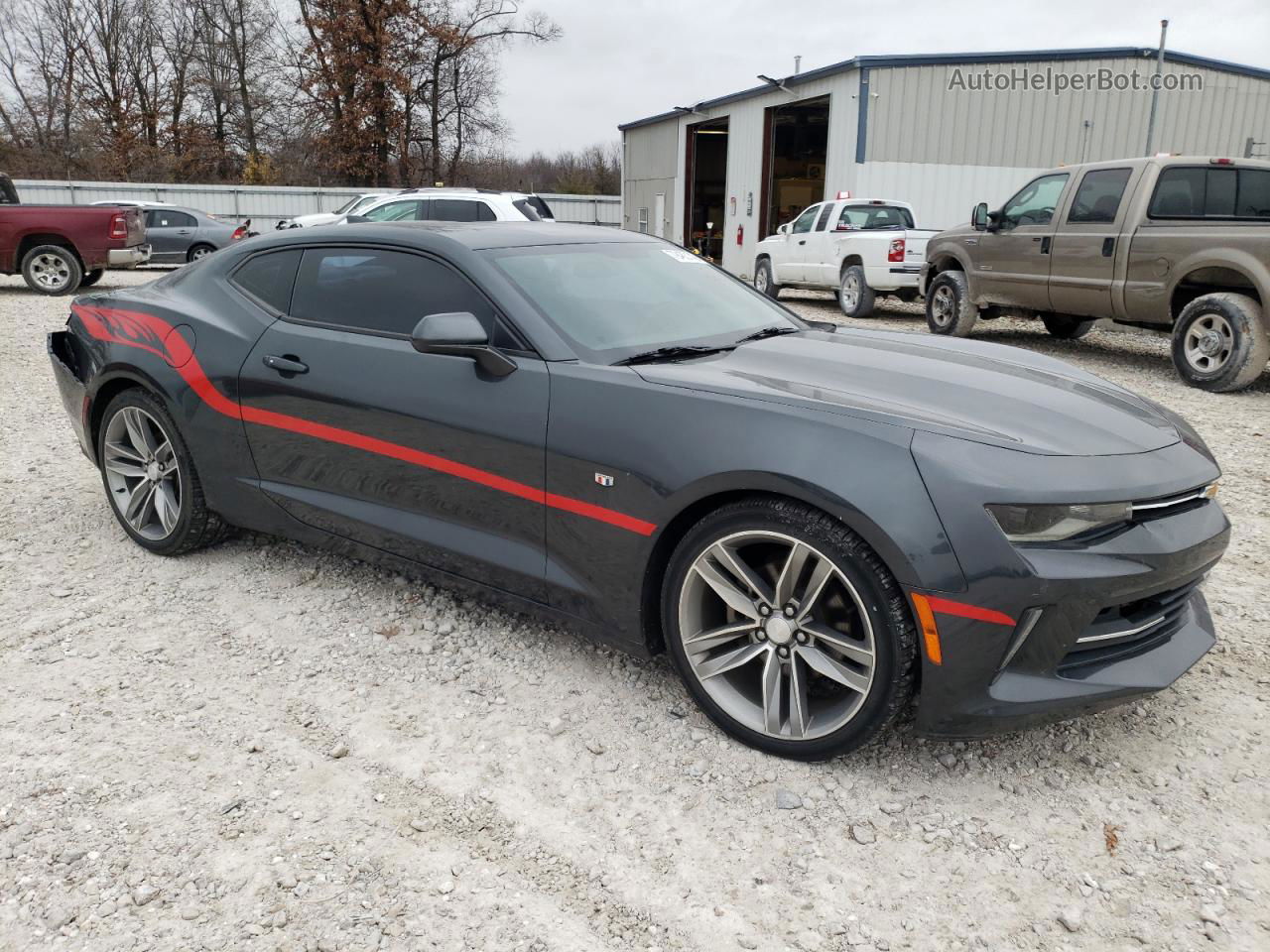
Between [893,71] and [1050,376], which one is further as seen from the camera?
[893,71]

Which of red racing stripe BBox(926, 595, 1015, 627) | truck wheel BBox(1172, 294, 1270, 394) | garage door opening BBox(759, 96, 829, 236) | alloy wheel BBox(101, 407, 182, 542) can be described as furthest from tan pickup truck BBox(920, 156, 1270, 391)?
garage door opening BBox(759, 96, 829, 236)

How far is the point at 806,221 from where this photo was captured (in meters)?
15.6

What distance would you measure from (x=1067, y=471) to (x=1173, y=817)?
0.95 metres

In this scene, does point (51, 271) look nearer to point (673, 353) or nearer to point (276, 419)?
point (276, 419)

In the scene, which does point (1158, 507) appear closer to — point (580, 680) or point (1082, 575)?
point (1082, 575)

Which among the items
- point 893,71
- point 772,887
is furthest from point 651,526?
point 893,71

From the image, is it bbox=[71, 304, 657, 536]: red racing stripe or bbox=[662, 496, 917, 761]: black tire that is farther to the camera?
bbox=[71, 304, 657, 536]: red racing stripe

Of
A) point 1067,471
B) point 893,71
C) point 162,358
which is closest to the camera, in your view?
point 1067,471

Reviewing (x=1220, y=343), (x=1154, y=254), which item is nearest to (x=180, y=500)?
(x=1220, y=343)

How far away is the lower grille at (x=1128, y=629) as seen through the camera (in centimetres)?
249

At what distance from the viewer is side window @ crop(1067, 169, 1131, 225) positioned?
911 cm

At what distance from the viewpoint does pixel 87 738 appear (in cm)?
287

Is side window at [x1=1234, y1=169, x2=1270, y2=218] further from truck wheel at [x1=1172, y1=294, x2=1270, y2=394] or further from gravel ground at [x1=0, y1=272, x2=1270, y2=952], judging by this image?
gravel ground at [x1=0, y1=272, x2=1270, y2=952]

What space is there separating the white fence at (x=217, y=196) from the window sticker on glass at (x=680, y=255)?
86.0 ft
